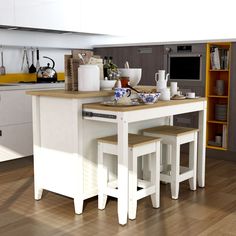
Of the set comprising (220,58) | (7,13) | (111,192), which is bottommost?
(111,192)

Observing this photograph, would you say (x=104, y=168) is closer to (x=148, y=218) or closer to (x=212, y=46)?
(x=148, y=218)

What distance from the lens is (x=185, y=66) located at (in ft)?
16.4

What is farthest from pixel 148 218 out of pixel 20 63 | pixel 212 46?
pixel 20 63

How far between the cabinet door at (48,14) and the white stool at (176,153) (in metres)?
2.11

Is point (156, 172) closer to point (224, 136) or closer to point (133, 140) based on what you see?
point (133, 140)

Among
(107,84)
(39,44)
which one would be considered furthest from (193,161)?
(39,44)

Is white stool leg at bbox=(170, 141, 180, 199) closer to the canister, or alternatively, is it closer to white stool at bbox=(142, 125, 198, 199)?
white stool at bbox=(142, 125, 198, 199)

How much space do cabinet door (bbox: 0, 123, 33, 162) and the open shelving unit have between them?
2021mm

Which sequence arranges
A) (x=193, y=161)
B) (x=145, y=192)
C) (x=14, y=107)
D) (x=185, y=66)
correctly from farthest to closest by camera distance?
(x=185, y=66)
(x=14, y=107)
(x=193, y=161)
(x=145, y=192)

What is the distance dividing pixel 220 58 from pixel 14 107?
2.29m

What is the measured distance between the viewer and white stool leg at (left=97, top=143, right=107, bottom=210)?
3098 millimetres

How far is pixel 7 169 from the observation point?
14.6 feet

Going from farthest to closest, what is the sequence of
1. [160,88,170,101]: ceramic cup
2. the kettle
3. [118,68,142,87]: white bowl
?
the kettle
[118,68,142,87]: white bowl
[160,88,170,101]: ceramic cup

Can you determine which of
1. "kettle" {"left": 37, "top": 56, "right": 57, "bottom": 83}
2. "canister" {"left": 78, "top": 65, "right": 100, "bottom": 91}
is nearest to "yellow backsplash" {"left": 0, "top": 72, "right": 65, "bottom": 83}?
"kettle" {"left": 37, "top": 56, "right": 57, "bottom": 83}
